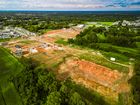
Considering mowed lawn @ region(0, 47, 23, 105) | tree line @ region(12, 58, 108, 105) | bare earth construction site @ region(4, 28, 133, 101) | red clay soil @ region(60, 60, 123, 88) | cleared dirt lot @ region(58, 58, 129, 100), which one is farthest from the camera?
red clay soil @ region(60, 60, 123, 88)

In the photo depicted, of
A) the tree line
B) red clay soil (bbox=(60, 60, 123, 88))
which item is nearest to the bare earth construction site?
red clay soil (bbox=(60, 60, 123, 88))

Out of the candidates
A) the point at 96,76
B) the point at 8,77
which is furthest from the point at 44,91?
the point at 96,76

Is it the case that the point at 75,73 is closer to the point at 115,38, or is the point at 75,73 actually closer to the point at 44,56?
the point at 44,56

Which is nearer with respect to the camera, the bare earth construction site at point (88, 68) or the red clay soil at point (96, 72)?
the bare earth construction site at point (88, 68)

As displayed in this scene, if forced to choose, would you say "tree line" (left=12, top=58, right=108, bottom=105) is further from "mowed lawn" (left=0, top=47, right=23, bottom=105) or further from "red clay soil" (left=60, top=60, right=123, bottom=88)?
"red clay soil" (left=60, top=60, right=123, bottom=88)

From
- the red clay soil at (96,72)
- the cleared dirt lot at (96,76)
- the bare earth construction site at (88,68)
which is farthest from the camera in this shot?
the red clay soil at (96,72)

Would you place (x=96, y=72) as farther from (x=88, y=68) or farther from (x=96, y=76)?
(x=88, y=68)

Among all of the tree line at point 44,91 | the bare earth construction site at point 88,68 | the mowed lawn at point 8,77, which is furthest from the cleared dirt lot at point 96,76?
the mowed lawn at point 8,77

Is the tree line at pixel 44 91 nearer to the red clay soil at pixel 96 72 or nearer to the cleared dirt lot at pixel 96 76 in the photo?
the cleared dirt lot at pixel 96 76
